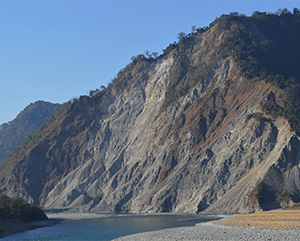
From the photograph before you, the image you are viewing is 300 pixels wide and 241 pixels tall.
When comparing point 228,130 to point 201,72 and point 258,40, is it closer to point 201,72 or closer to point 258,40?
point 201,72

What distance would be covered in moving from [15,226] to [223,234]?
1373 inches

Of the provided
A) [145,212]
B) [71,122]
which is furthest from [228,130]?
[71,122]

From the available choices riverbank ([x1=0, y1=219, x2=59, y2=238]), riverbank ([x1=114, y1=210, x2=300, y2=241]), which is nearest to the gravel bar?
riverbank ([x1=114, y1=210, x2=300, y2=241])

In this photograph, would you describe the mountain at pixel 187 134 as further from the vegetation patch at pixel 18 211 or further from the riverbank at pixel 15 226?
the riverbank at pixel 15 226

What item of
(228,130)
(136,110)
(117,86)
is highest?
(117,86)

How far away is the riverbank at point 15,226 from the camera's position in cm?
5466

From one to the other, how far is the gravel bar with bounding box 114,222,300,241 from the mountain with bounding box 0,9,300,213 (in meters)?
26.2

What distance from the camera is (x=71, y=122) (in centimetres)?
14038

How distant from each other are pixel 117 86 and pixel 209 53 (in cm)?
3607

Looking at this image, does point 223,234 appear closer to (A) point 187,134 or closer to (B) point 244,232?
(B) point 244,232

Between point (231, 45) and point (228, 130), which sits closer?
point (228, 130)

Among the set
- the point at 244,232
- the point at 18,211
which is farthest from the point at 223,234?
the point at 18,211

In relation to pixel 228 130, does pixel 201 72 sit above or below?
above

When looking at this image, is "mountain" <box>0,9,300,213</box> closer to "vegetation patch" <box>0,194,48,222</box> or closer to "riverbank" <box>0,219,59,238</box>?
"vegetation patch" <box>0,194,48,222</box>
